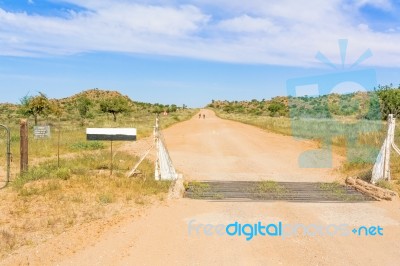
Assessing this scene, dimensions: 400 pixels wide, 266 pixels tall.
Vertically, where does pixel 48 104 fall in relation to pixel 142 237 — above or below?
above

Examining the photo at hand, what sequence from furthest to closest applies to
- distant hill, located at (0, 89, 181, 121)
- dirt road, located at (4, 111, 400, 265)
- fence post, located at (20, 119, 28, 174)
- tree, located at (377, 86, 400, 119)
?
distant hill, located at (0, 89, 181, 121), tree, located at (377, 86, 400, 119), fence post, located at (20, 119, 28, 174), dirt road, located at (4, 111, 400, 265)

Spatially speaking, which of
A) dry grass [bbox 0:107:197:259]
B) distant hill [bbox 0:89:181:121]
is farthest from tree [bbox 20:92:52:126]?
dry grass [bbox 0:107:197:259]

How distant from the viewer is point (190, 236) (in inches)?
285

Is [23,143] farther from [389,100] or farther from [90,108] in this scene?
[90,108]

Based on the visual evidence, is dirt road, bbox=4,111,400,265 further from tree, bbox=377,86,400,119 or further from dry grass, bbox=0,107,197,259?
tree, bbox=377,86,400,119

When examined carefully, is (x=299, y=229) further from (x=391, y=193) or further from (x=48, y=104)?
(x=48, y=104)

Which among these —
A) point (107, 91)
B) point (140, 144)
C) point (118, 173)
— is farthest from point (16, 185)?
point (107, 91)

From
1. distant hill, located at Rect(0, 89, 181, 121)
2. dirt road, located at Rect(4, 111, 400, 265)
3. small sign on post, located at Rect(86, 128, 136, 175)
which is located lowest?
dirt road, located at Rect(4, 111, 400, 265)

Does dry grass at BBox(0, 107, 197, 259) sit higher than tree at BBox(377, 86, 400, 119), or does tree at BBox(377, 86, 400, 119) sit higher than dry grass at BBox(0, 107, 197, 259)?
tree at BBox(377, 86, 400, 119)

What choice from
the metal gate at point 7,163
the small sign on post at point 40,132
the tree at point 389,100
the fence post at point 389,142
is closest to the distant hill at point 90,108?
the small sign on post at point 40,132

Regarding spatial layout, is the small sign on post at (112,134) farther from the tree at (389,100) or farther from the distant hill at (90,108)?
the tree at (389,100)

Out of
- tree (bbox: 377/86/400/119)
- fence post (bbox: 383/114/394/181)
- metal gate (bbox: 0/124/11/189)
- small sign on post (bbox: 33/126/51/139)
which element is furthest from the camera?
tree (bbox: 377/86/400/119)

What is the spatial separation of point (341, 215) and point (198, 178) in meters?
5.26

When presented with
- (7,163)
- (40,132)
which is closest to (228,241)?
(7,163)
